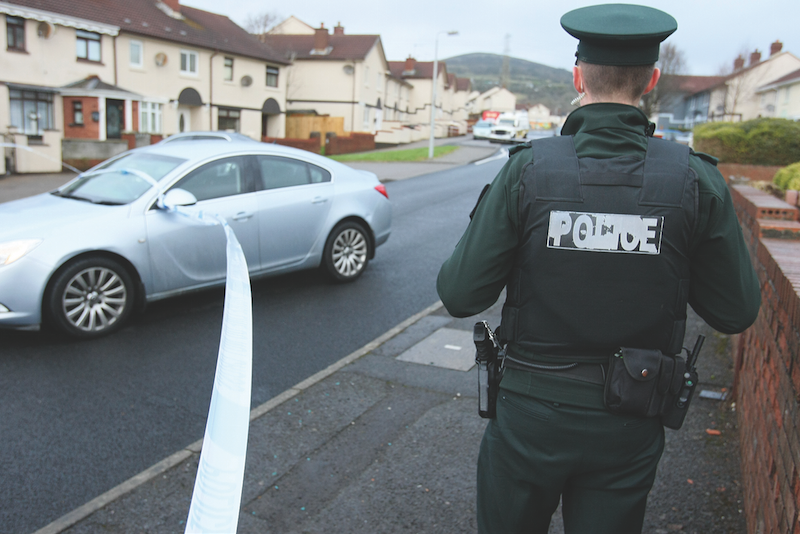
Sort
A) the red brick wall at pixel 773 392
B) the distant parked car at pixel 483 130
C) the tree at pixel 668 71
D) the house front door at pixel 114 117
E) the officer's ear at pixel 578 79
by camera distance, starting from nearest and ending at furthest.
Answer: the officer's ear at pixel 578 79 < the red brick wall at pixel 773 392 < the house front door at pixel 114 117 < the distant parked car at pixel 483 130 < the tree at pixel 668 71

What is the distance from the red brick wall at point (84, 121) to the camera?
101ft

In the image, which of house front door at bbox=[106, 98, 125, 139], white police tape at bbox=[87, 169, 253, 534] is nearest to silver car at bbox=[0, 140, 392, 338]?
white police tape at bbox=[87, 169, 253, 534]

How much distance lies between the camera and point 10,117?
1126 inches

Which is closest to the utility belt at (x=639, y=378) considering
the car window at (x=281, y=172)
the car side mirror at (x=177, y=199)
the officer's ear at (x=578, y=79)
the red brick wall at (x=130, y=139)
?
the officer's ear at (x=578, y=79)

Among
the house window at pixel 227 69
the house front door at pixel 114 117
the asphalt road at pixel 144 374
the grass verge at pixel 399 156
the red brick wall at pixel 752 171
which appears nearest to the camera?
the asphalt road at pixel 144 374

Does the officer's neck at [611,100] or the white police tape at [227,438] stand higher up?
the officer's neck at [611,100]

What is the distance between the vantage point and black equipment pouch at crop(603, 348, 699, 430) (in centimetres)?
196

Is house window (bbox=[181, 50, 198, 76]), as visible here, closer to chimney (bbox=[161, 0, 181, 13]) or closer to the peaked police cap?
chimney (bbox=[161, 0, 181, 13])

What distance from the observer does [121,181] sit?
6898 mm

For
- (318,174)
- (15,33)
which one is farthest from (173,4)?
(318,174)

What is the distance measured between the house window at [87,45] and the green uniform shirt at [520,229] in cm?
3372

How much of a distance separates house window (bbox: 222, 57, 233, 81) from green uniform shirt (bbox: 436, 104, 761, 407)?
4039cm

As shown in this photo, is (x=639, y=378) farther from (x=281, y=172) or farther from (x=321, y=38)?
(x=321, y=38)

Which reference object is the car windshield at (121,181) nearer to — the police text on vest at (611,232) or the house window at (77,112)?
the police text on vest at (611,232)
